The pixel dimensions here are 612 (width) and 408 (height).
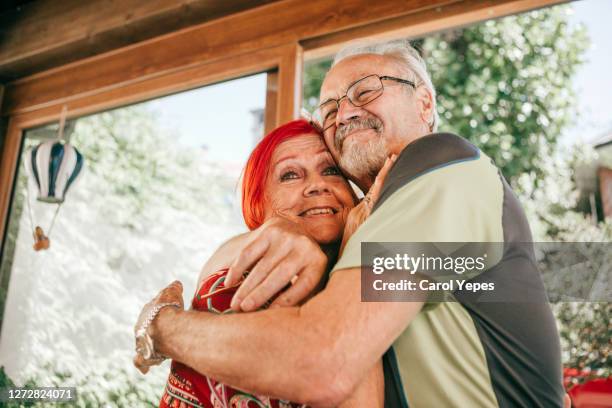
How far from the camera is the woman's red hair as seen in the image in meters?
1.51

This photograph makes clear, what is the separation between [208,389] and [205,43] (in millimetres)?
2258

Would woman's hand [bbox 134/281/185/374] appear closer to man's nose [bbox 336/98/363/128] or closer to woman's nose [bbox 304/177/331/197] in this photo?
woman's nose [bbox 304/177/331/197]

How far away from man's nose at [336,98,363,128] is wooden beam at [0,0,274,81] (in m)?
1.52

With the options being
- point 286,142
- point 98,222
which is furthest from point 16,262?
point 286,142

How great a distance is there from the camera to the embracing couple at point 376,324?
783 millimetres

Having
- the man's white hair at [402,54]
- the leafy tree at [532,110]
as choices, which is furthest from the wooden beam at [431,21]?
the man's white hair at [402,54]

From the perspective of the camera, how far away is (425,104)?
4.78 feet

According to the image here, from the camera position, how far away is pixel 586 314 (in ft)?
7.70

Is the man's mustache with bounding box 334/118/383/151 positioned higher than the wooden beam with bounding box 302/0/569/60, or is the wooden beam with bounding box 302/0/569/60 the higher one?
the wooden beam with bounding box 302/0/569/60

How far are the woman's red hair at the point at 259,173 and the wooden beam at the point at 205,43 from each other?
1.03 metres

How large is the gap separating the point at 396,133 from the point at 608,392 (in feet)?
4.81

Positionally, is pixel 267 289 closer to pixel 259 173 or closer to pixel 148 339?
pixel 148 339

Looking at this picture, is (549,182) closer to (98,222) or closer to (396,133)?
A: (396,133)

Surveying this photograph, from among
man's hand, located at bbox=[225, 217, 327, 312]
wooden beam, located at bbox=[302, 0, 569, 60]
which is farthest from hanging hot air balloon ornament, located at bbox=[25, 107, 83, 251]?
man's hand, located at bbox=[225, 217, 327, 312]
